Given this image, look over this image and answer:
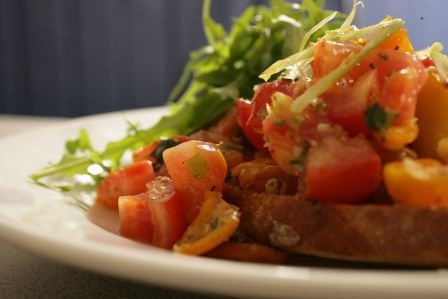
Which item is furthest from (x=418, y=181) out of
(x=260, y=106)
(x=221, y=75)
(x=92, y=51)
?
(x=92, y=51)

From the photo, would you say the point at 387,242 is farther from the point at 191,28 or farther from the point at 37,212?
the point at 191,28

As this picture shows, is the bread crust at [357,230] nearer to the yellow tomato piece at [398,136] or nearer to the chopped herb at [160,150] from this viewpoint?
the yellow tomato piece at [398,136]

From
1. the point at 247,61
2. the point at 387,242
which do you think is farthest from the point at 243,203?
the point at 247,61

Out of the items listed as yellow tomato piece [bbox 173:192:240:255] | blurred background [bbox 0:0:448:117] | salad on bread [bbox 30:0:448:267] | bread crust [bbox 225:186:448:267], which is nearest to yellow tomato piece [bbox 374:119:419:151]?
salad on bread [bbox 30:0:448:267]

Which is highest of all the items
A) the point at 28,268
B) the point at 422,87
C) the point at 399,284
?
the point at 422,87

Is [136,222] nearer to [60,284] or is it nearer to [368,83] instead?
[60,284]

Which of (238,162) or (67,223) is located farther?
(238,162)

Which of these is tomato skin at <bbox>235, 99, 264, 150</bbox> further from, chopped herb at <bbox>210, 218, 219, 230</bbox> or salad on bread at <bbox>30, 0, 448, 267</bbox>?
chopped herb at <bbox>210, 218, 219, 230</bbox>
